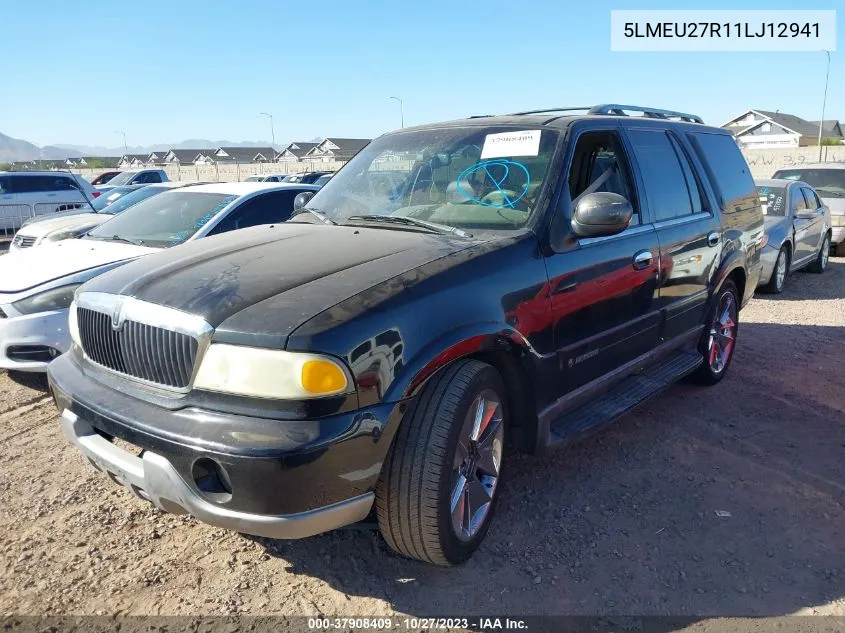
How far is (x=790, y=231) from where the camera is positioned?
9086 mm

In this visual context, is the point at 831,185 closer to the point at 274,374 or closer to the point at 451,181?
the point at 451,181

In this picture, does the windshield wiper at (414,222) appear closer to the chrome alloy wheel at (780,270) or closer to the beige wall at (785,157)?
the chrome alloy wheel at (780,270)

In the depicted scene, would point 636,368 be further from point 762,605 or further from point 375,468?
point 375,468

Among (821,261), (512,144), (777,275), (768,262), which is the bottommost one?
(821,261)

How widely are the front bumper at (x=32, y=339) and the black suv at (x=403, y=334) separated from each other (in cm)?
182

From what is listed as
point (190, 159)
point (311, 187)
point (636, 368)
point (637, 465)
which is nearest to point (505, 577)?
point (637, 465)

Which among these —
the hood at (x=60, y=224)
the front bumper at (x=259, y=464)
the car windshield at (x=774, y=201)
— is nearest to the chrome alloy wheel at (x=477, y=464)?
the front bumper at (x=259, y=464)

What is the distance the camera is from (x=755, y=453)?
13.2 ft

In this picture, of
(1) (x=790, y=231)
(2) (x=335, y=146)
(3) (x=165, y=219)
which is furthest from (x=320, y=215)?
(2) (x=335, y=146)

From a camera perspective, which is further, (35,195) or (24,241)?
(35,195)

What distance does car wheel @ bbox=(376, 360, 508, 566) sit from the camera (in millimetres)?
2479

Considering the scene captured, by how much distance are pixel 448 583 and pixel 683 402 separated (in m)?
2.83

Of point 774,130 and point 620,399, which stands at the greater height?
point 774,130

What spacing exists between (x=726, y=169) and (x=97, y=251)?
16.6 ft
